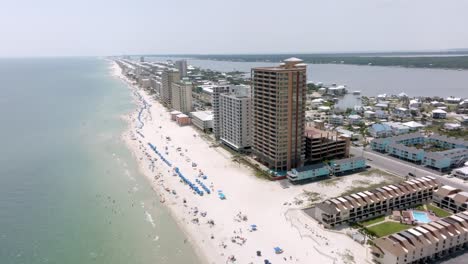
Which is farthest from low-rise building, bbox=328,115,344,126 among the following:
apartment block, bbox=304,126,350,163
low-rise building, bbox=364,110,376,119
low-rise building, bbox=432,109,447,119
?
apartment block, bbox=304,126,350,163

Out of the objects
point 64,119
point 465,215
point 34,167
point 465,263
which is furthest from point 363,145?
point 64,119

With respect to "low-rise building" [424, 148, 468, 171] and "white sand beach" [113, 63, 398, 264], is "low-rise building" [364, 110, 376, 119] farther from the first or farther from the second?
"white sand beach" [113, 63, 398, 264]

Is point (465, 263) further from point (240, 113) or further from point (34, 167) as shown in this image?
point (34, 167)

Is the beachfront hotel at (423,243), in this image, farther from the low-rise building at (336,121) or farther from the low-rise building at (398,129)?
the low-rise building at (336,121)

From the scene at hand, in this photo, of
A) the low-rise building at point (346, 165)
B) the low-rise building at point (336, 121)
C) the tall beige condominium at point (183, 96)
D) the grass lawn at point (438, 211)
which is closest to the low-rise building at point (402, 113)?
the low-rise building at point (336, 121)

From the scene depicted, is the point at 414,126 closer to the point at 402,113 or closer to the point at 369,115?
the point at 369,115
